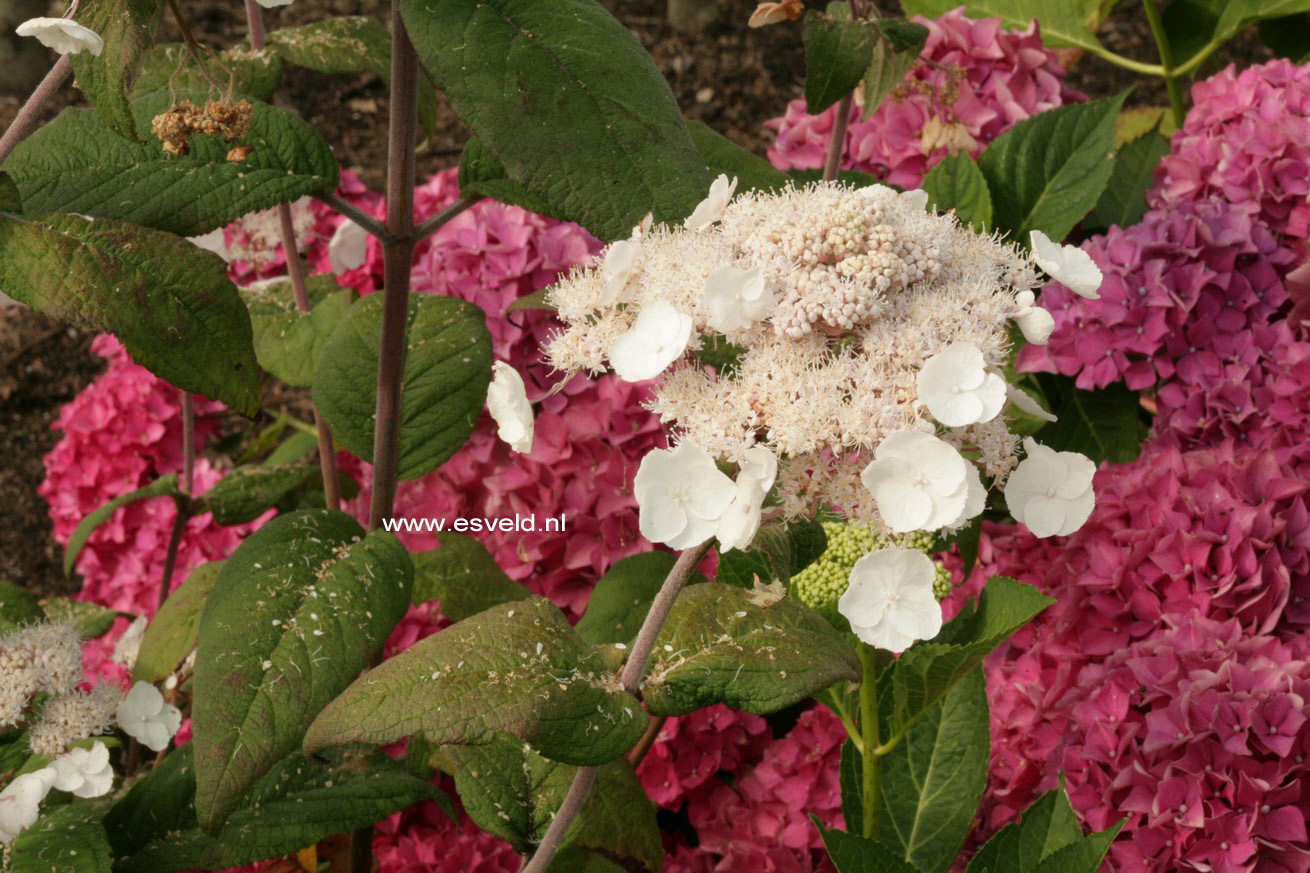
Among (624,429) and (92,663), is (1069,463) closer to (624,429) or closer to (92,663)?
(624,429)

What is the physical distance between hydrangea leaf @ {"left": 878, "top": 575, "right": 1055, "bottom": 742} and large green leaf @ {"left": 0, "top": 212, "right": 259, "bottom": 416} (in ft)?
1.65

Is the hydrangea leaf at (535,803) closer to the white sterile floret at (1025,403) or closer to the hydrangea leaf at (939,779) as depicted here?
the hydrangea leaf at (939,779)

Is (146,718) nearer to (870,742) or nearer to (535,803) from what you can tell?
(535,803)

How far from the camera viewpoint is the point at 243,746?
86cm

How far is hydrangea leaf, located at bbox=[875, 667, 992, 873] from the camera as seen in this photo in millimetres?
1105

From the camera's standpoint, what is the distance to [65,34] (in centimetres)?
72

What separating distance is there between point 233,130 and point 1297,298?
3.34 ft

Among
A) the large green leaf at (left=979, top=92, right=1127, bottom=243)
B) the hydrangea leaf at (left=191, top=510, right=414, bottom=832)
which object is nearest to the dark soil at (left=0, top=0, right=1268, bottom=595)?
the large green leaf at (left=979, top=92, right=1127, bottom=243)

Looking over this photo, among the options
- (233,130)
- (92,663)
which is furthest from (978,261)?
(92,663)

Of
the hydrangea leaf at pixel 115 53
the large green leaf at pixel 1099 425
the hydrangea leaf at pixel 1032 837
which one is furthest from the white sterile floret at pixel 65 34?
the large green leaf at pixel 1099 425

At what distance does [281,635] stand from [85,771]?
22 centimetres

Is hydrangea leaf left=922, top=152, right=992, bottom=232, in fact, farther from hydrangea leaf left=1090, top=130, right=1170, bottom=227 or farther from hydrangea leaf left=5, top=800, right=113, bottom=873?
hydrangea leaf left=5, top=800, right=113, bottom=873

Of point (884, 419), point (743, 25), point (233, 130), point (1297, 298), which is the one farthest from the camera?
point (743, 25)

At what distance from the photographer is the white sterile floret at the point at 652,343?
70 centimetres
